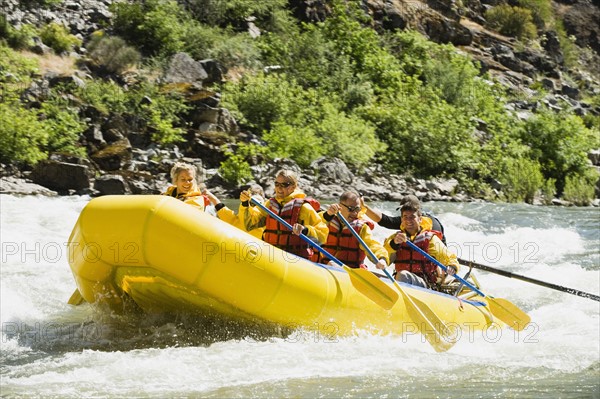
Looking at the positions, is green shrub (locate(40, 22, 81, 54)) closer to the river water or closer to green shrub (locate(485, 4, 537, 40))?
the river water

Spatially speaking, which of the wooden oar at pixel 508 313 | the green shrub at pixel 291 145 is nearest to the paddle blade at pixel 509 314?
the wooden oar at pixel 508 313

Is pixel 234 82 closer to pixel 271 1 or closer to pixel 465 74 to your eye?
pixel 271 1

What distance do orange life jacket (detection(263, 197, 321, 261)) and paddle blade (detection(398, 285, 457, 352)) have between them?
2.63 ft

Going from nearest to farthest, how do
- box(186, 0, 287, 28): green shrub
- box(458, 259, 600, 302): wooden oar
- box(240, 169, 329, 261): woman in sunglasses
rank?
1. box(240, 169, 329, 261): woman in sunglasses
2. box(458, 259, 600, 302): wooden oar
3. box(186, 0, 287, 28): green shrub

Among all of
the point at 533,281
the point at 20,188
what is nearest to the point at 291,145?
the point at 20,188

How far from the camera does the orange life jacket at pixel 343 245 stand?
6.20 meters

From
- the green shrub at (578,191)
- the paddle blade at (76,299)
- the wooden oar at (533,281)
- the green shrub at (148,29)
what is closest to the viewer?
the paddle blade at (76,299)

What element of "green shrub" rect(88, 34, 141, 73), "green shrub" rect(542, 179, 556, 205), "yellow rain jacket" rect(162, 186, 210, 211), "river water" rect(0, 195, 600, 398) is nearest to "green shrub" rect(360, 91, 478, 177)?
"green shrub" rect(542, 179, 556, 205)

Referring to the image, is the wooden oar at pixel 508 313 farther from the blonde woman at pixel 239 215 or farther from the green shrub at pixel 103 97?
the green shrub at pixel 103 97

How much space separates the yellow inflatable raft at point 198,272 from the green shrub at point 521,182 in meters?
12.9

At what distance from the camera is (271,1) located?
2297 centimetres

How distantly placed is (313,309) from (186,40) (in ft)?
49.6

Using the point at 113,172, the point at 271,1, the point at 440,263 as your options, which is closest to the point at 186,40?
the point at 271,1

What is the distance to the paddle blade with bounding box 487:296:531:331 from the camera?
6.57 metres
